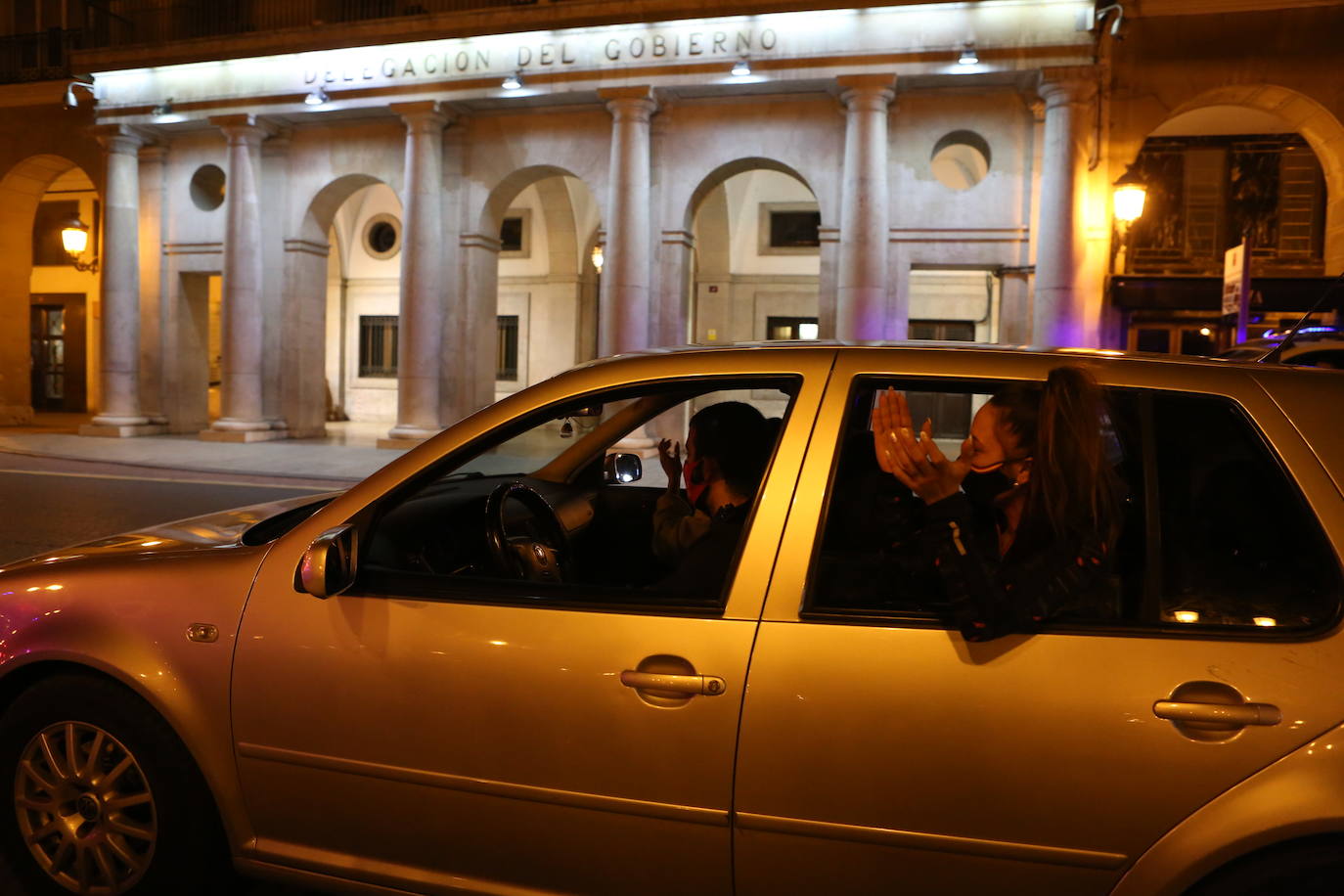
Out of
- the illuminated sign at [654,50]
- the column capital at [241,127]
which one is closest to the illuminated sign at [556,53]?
the illuminated sign at [654,50]

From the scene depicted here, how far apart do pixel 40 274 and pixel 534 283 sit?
15.0 metres

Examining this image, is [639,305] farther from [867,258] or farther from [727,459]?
[727,459]

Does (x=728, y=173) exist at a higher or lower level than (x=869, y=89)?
lower

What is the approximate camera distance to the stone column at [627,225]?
1662cm

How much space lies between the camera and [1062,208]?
1480 centimetres

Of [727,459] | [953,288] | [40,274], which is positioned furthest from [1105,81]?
[40,274]

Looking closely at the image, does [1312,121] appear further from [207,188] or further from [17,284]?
[17,284]

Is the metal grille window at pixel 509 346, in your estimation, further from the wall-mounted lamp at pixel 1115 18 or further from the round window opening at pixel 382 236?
the wall-mounted lamp at pixel 1115 18

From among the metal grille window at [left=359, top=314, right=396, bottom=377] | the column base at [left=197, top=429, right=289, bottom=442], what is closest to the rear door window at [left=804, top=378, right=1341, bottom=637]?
the column base at [left=197, top=429, right=289, bottom=442]

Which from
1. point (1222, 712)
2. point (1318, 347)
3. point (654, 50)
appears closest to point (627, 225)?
point (654, 50)

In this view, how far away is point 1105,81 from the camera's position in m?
14.8

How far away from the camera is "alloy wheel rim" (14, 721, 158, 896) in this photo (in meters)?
2.65

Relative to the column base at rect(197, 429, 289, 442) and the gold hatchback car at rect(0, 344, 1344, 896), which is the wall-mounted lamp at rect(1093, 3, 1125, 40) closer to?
the gold hatchback car at rect(0, 344, 1344, 896)

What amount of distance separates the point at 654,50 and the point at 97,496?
10.7m
